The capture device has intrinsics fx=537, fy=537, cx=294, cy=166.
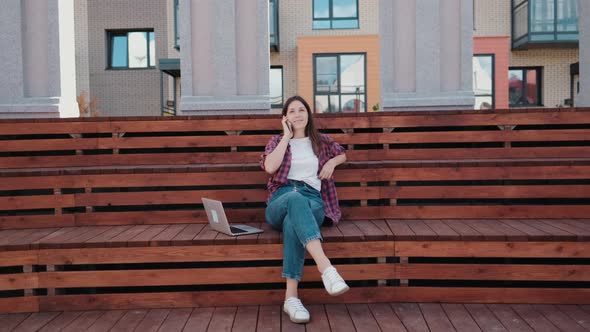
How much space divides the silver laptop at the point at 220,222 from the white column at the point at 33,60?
3.36 metres

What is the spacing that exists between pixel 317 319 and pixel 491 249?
51.3 inches

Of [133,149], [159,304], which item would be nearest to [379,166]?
[159,304]

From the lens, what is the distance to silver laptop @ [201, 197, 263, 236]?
12.6 feet

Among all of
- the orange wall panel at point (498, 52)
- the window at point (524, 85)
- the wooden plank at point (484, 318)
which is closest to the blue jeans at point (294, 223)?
the wooden plank at point (484, 318)

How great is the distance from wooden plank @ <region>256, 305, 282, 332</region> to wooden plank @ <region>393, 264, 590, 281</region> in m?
0.89

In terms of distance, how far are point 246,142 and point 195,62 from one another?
1.86 m

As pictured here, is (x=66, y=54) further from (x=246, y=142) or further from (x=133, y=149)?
(x=246, y=142)

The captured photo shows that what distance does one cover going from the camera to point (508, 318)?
345 cm

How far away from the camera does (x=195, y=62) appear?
6.50 metres

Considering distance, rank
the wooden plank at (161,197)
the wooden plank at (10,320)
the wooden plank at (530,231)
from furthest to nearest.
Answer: the wooden plank at (161,197), the wooden plank at (530,231), the wooden plank at (10,320)

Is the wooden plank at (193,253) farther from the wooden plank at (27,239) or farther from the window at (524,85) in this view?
the window at (524,85)

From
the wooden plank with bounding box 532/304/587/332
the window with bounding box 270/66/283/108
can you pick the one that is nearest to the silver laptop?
the wooden plank with bounding box 532/304/587/332

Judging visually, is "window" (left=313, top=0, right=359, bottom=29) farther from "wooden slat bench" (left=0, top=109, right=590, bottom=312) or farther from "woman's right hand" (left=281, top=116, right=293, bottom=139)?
"woman's right hand" (left=281, top=116, right=293, bottom=139)

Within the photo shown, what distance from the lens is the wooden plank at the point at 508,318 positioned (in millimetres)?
3272
